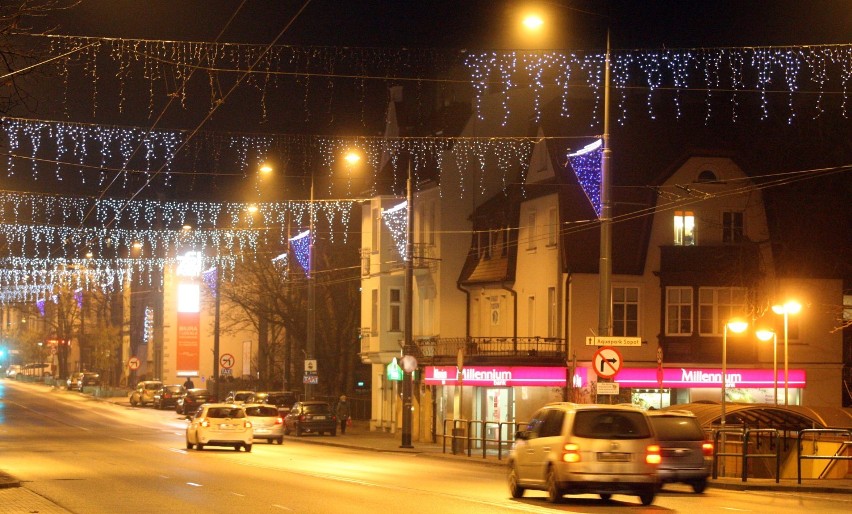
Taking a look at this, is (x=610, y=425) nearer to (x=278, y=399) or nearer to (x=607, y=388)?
(x=607, y=388)

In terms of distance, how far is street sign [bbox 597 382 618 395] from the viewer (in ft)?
88.4

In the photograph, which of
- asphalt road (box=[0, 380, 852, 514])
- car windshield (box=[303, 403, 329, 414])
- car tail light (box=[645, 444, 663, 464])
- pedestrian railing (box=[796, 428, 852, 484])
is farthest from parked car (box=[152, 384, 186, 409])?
car tail light (box=[645, 444, 663, 464])

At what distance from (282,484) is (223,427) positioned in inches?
558

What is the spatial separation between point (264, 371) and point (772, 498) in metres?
60.1

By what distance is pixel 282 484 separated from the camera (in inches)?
912

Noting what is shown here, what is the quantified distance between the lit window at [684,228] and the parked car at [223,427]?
55.6 feet

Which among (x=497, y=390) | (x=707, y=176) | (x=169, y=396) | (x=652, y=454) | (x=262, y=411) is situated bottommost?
(x=169, y=396)

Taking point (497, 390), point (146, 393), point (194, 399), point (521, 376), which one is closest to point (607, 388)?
point (521, 376)

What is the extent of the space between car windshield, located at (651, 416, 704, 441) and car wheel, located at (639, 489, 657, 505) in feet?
15.7

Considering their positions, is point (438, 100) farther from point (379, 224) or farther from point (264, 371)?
point (264, 371)

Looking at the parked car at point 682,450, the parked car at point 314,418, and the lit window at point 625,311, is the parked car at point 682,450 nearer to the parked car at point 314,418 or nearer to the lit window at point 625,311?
the lit window at point 625,311

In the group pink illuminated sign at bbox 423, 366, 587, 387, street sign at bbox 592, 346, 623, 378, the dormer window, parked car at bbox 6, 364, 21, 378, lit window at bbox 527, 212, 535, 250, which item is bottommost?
parked car at bbox 6, 364, 21, 378

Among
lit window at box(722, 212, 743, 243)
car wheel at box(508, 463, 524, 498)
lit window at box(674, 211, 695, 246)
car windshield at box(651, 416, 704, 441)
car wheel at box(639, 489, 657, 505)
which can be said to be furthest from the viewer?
lit window at box(722, 212, 743, 243)

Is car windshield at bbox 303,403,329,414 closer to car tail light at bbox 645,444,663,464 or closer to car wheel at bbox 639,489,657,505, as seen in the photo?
car wheel at bbox 639,489,657,505
